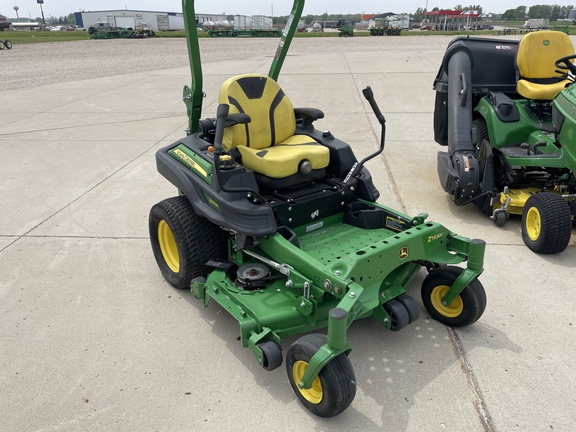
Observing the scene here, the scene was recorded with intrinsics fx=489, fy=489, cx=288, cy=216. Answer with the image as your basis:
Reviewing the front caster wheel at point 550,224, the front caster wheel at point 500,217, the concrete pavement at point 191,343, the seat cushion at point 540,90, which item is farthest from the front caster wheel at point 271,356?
the seat cushion at point 540,90

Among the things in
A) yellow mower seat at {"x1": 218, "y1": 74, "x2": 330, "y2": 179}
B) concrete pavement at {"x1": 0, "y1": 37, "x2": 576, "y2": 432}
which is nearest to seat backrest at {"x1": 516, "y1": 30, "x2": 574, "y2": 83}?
concrete pavement at {"x1": 0, "y1": 37, "x2": 576, "y2": 432}

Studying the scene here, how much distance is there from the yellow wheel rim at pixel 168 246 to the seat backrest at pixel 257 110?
72 cm

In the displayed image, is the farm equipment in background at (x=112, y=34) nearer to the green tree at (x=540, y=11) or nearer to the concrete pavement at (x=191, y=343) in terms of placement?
the concrete pavement at (x=191, y=343)

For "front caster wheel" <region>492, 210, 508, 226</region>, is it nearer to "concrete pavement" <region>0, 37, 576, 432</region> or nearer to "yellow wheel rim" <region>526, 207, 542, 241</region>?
"concrete pavement" <region>0, 37, 576, 432</region>

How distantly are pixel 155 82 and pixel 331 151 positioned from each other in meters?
10.3

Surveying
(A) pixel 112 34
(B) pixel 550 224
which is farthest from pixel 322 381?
(A) pixel 112 34

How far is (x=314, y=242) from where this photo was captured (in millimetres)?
3061

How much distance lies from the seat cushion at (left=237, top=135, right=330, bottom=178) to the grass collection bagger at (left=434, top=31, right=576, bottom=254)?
5.27 ft

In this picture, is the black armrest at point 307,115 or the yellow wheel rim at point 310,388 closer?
the yellow wheel rim at point 310,388

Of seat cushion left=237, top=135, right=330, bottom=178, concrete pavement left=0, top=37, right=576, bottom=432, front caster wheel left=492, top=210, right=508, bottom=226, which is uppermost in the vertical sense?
seat cushion left=237, top=135, right=330, bottom=178

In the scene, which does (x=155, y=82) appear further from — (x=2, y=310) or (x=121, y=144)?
(x=2, y=310)

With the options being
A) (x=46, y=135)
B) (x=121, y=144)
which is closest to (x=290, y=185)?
(x=121, y=144)

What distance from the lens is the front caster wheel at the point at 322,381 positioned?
2.12m

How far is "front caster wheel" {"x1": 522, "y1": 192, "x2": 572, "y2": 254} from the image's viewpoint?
3.55 metres
